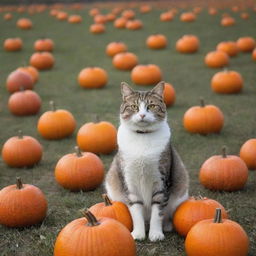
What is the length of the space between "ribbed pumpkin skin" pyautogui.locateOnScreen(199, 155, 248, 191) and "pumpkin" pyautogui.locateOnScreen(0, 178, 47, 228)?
2014 mm

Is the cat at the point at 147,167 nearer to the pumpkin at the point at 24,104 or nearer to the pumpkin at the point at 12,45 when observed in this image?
the pumpkin at the point at 24,104

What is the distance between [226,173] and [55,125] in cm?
325

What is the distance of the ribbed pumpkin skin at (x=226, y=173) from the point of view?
239 inches

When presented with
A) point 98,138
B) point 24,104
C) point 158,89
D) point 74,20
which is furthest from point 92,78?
point 74,20

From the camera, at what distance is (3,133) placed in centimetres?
888

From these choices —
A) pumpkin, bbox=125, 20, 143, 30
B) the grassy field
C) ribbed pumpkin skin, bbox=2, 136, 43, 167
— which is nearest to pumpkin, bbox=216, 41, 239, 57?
the grassy field

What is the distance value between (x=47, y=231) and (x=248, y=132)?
14.2 feet

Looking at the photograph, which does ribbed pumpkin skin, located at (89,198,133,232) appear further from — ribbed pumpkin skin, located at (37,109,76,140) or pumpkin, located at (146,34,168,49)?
pumpkin, located at (146,34,168,49)

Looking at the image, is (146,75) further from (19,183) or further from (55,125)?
(19,183)

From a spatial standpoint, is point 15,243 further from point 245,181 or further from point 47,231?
point 245,181

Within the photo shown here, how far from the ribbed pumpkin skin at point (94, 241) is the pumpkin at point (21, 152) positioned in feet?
10.5

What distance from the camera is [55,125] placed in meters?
8.35

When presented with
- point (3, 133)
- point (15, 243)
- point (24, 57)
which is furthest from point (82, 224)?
point (24, 57)

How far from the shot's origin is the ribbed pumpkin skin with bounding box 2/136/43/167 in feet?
23.3
